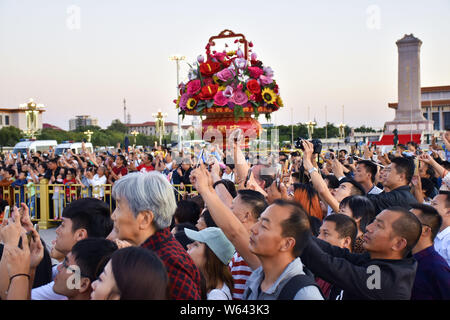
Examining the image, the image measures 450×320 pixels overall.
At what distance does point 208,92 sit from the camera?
5637 mm

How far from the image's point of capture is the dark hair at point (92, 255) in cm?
232

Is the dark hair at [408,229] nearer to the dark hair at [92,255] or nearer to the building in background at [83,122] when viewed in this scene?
the dark hair at [92,255]

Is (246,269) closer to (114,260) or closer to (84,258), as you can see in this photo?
(84,258)

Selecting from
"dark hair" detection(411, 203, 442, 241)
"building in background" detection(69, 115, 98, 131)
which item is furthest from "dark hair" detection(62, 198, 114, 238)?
"building in background" detection(69, 115, 98, 131)

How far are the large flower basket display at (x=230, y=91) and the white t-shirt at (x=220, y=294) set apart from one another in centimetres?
321

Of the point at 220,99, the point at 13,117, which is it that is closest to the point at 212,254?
the point at 220,99

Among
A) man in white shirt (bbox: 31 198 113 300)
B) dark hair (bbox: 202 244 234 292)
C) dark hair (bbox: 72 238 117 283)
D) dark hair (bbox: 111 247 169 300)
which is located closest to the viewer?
dark hair (bbox: 111 247 169 300)

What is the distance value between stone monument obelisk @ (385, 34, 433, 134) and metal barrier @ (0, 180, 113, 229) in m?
38.0

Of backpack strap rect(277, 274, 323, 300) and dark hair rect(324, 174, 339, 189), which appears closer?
backpack strap rect(277, 274, 323, 300)

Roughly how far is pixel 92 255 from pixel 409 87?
1751 inches

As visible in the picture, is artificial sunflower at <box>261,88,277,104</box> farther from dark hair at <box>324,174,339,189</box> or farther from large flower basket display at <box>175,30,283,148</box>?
dark hair at <box>324,174,339,189</box>

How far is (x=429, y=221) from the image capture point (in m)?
3.29

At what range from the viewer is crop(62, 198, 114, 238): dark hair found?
9.77ft

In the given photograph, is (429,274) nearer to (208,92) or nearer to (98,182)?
(208,92)
